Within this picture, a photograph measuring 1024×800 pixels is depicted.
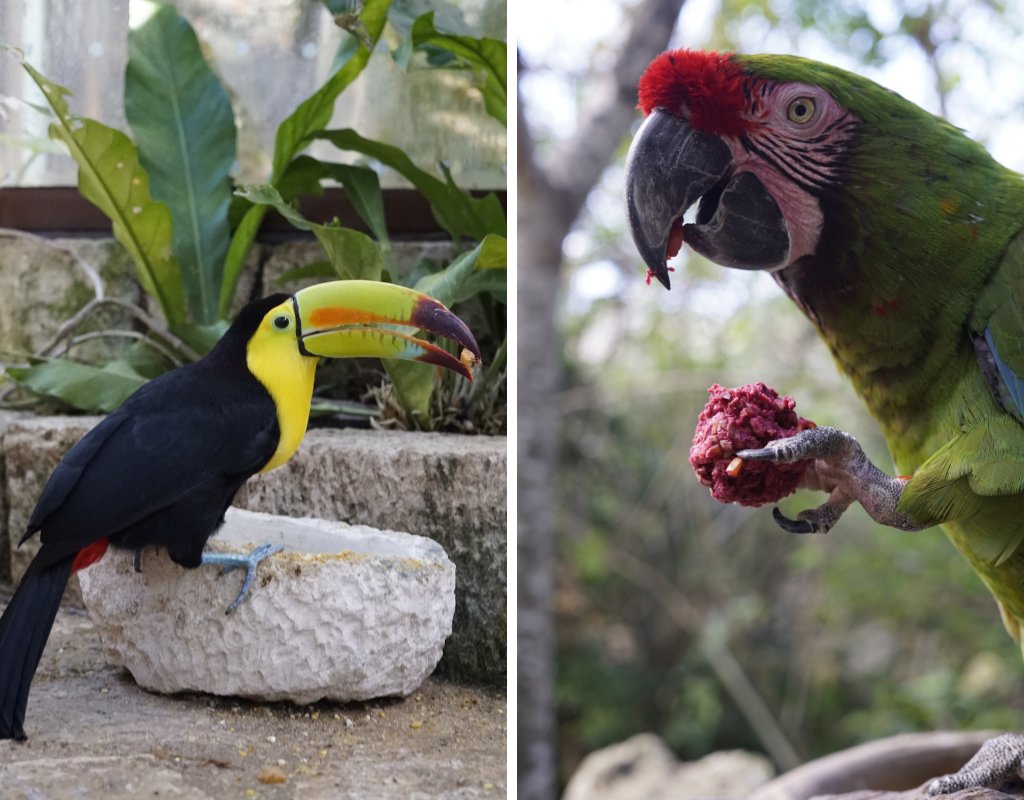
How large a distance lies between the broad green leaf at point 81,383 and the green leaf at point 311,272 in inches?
14.1

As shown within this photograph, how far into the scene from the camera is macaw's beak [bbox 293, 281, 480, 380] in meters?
1.14

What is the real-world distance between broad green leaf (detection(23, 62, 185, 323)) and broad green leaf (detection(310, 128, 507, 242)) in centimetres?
35

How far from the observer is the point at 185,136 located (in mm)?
1675

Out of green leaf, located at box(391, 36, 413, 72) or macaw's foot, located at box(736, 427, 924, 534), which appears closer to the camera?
macaw's foot, located at box(736, 427, 924, 534)

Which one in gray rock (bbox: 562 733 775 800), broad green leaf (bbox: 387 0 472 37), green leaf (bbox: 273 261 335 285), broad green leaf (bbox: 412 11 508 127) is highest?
broad green leaf (bbox: 387 0 472 37)

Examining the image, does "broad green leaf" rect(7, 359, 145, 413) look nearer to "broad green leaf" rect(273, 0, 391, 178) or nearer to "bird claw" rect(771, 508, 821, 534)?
"broad green leaf" rect(273, 0, 391, 178)

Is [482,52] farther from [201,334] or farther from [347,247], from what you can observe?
[201,334]

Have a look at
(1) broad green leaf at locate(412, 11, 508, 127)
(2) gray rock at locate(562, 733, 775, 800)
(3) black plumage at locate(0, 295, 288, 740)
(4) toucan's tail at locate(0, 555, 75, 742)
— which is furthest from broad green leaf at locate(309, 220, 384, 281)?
(2) gray rock at locate(562, 733, 775, 800)

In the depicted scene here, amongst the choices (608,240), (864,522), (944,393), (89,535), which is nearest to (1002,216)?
(944,393)

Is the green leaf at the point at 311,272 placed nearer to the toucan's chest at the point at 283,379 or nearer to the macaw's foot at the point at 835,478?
the toucan's chest at the point at 283,379

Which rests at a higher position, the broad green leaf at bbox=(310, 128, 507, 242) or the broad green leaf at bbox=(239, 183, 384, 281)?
the broad green leaf at bbox=(310, 128, 507, 242)

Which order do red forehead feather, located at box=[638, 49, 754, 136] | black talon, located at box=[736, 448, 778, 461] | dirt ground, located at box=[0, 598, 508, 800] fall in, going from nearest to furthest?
black talon, located at box=[736, 448, 778, 461]
red forehead feather, located at box=[638, 49, 754, 136]
dirt ground, located at box=[0, 598, 508, 800]

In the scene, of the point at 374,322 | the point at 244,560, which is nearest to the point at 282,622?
the point at 244,560

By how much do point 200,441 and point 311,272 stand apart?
0.64m
